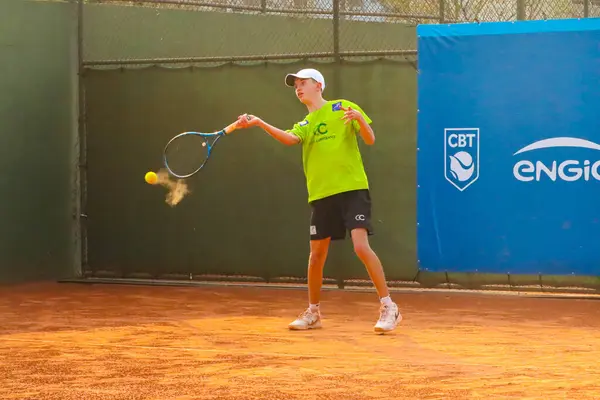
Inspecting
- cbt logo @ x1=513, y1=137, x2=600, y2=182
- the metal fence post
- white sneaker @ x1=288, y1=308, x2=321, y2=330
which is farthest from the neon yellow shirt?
the metal fence post

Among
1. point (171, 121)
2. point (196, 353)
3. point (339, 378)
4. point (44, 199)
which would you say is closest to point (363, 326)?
point (196, 353)

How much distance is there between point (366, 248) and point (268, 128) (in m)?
1.06

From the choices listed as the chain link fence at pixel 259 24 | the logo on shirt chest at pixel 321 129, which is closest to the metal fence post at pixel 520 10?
the chain link fence at pixel 259 24

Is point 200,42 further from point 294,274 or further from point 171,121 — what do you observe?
point 294,274

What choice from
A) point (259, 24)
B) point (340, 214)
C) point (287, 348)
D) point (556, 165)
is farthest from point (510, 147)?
point (259, 24)

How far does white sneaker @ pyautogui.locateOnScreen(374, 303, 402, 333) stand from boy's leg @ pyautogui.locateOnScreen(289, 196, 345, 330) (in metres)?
0.53

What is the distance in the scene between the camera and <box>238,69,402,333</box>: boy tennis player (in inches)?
296

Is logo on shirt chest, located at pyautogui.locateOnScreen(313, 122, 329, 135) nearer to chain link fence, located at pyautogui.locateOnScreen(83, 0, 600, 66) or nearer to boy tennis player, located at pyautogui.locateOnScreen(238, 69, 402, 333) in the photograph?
boy tennis player, located at pyautogui.locateOnScreen(238, 69, 402, 333)

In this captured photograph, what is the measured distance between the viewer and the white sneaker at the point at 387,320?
294 inches

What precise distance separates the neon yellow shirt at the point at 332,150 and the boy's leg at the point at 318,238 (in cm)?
9

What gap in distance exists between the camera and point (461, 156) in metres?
9.66

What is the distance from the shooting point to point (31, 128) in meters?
11.3

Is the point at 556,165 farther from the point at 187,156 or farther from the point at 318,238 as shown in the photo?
the point at 187,156

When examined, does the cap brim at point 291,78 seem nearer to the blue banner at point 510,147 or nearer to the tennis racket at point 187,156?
the tennis racket at point 187,156
